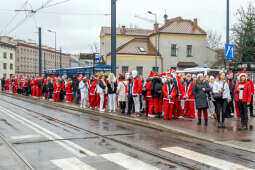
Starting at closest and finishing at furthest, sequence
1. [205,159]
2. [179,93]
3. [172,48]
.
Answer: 1. [205,159]
2. [179,93]
3. [172,48]

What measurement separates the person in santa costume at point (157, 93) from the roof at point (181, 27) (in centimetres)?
3362

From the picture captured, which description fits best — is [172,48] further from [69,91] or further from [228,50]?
[228,50]

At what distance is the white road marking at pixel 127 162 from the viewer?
6.01m

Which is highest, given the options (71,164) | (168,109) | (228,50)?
(228,50)

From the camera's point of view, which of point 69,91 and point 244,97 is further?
point 69,91

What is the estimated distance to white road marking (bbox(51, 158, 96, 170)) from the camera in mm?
5957

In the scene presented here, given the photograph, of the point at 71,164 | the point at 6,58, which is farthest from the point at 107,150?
the point at 6,58

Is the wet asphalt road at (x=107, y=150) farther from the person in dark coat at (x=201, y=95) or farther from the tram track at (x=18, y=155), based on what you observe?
the person in dark coat at (x=201, y=95)

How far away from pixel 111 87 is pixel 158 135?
5.69 m

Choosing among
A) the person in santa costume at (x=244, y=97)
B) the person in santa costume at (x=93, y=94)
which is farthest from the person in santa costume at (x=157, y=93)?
the person in santa costume at (x=93, y=94)

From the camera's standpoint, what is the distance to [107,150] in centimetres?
739

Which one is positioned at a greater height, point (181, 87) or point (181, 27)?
point (181, 27)

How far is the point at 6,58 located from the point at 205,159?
8309 centimetres

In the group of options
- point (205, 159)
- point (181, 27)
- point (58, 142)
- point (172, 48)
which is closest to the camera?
point (205, 159)
